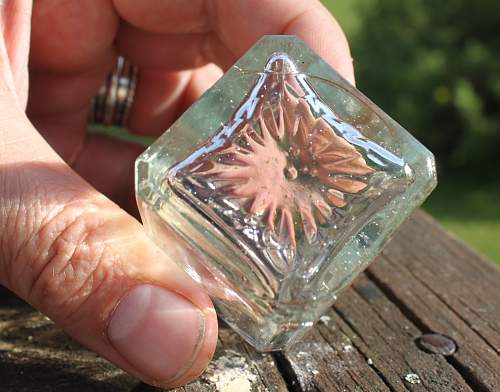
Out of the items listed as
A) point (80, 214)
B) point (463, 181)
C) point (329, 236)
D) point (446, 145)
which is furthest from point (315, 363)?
point (463, 181)

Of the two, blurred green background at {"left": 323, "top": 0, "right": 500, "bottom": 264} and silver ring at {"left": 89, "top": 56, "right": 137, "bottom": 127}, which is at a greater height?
blurred green background at {"left": 323, "top": 0, "right": 500, "bottom": 264}

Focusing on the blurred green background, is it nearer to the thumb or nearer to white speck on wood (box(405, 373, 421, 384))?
white speck on wood (box(405, 373, 421, 384))

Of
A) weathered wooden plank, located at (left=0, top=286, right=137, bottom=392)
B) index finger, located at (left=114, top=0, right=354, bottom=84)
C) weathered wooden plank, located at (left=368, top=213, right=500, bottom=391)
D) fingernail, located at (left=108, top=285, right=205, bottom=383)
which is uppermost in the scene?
index finger, located at (left=114, top=0, right=354, bottom=84)

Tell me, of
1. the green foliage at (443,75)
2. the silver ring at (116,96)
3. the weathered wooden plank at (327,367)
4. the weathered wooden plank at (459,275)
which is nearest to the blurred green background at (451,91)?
the green foliage at (443,75)

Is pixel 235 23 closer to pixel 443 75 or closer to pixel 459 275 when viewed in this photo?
pixel 459 275

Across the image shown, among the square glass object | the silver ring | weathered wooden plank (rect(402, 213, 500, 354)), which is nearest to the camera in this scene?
the square glass object

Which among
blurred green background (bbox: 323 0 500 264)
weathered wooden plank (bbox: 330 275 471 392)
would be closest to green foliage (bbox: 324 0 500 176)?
blurred green background (bbox: 323 0 500 264)

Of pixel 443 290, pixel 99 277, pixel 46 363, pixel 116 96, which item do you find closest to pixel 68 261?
pixel 99 277
